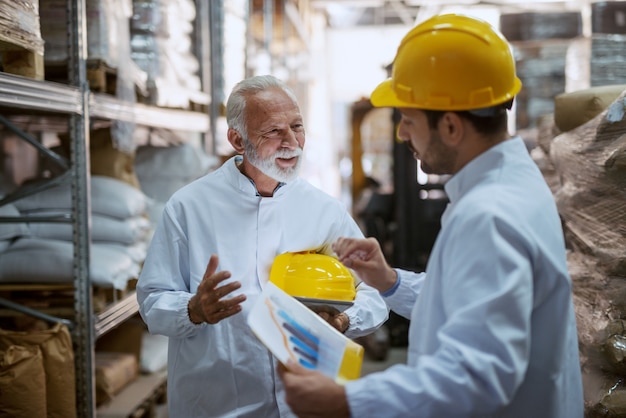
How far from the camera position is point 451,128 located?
1.70 meters

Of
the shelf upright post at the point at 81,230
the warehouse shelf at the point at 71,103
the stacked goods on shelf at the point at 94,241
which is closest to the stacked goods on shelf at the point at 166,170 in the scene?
the warehouse shelf at the point at 71,103

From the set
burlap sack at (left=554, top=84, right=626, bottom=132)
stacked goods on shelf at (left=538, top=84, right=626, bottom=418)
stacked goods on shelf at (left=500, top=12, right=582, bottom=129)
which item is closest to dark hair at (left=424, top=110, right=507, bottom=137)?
stacked goods on shelf at (left=538, top=84, right=626, bottom=418)

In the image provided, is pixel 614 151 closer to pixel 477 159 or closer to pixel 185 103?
pixel 477 159

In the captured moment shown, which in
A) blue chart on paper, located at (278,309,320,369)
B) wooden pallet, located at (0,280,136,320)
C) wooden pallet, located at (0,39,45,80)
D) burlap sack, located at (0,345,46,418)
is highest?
wooden pallet, located at (0,39,45,80)

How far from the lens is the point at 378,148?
18.9 m

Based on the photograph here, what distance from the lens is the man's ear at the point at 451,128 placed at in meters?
1.68

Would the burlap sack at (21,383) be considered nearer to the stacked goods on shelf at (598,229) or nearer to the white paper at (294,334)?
the white paper at (294,334)

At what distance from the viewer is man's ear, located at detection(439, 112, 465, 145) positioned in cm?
168

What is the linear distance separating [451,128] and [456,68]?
0.48ft

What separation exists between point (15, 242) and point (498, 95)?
9.67 feet

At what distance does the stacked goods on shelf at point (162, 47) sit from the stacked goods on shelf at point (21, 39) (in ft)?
4.65

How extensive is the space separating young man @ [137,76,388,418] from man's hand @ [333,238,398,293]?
0.97 ft

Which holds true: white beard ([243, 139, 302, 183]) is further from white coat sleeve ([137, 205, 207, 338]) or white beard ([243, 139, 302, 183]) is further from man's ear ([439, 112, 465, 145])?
man's ear ([439, 112, 465, 145])

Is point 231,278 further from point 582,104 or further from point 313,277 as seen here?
point 582,104
